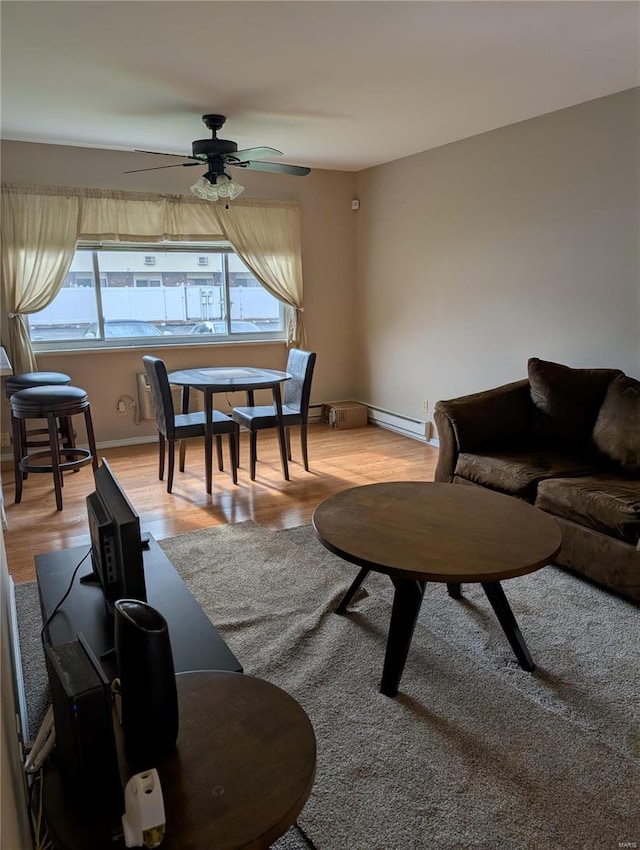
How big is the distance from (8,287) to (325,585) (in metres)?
3.52

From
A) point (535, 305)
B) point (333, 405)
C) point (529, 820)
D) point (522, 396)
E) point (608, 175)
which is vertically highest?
point (608, 175)

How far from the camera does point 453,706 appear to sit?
6.61 feet

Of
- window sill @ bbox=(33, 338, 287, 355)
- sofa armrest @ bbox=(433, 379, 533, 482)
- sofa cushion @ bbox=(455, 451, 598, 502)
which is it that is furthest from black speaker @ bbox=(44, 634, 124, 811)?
window sill @ bbox=(33, 338, 287, 355)

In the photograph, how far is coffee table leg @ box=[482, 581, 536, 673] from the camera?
221 centimetres

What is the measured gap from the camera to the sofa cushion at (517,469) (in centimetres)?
307

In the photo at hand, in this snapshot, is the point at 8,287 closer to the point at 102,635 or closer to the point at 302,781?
the point at 102,635

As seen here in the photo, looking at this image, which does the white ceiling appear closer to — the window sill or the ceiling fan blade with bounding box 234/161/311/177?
the ceiling fan blade with bounding box 234/161/311/177

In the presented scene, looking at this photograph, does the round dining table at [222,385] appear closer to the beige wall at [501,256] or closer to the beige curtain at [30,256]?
the beige curtain at [30,256]

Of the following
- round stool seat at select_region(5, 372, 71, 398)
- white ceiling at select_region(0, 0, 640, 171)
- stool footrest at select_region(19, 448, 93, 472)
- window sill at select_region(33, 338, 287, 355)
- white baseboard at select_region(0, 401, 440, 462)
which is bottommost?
white baseboard at select_region(0, 401, 440, 462)

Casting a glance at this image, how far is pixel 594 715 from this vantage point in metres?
1.97

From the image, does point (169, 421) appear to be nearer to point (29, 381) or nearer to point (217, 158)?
point (29, 381)

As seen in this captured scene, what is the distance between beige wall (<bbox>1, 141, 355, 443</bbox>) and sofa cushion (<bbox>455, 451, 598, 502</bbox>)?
296cm

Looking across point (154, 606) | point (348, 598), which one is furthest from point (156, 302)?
point (154, 606)

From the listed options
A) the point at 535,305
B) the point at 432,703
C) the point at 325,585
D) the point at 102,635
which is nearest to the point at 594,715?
the point at 432,703
